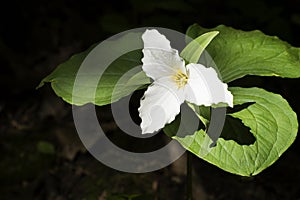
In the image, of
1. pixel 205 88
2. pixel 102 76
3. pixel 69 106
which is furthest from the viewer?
pixel 69 106

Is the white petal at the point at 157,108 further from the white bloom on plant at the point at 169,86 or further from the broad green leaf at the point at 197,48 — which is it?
the broad green leaf at the point at 197,48

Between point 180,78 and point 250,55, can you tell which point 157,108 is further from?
point 250,55

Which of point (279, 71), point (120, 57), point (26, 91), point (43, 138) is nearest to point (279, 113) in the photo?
point (279, 71)

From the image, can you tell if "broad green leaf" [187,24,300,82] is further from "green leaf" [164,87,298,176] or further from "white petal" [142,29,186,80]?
"white petal" [142,29,186,80]

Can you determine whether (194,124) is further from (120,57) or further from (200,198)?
(200,198)

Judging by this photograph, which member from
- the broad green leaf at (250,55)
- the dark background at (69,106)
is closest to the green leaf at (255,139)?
the broad green leaf at (250,55)

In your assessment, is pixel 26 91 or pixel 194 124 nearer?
pixel 194 124

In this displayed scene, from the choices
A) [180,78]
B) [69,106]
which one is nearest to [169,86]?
[180,78]
